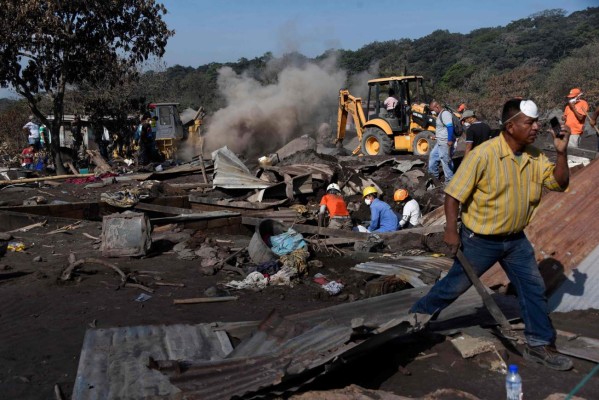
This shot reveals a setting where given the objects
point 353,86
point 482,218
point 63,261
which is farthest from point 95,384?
point 353,86

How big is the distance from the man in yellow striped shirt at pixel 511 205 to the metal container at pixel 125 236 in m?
4.92

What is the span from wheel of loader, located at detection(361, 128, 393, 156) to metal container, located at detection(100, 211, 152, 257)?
1089 centimetres

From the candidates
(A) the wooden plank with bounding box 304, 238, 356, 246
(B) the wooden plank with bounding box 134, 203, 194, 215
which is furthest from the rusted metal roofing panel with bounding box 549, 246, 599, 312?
Result: (B) the wooden plank with bounding box 134, 203, 194, 215

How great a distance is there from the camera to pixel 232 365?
3523mm

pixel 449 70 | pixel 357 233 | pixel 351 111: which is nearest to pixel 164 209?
pixel 357 233

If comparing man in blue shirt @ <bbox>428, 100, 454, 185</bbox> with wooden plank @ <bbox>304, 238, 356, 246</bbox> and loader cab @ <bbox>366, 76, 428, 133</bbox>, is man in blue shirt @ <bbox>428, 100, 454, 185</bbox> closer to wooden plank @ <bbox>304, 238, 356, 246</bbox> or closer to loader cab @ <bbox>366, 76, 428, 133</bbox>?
wooden plank @ <bbox>304, 238, 356, 246</bbox>

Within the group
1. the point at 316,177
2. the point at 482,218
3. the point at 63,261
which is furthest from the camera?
the point at 316,177

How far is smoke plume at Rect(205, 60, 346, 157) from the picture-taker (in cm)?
2383

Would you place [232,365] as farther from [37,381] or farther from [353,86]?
[353,86]

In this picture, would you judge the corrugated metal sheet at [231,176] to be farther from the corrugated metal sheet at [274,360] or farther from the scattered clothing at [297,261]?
the corrugated metal sheet at [274,360]

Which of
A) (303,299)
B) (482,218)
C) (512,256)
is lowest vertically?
(303,299)

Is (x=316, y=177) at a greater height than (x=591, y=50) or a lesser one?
lesser

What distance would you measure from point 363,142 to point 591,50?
21.7 m

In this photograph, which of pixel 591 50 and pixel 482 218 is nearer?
pixel 482 218
